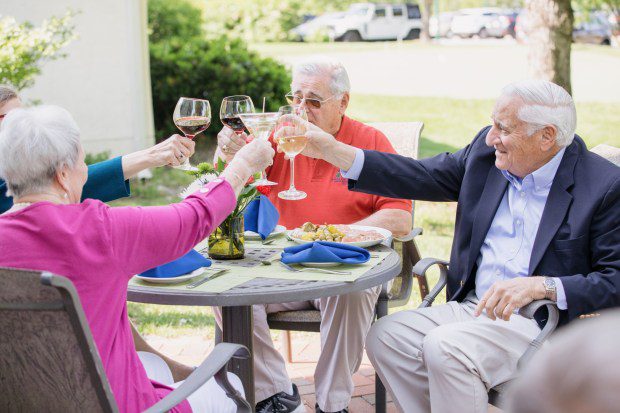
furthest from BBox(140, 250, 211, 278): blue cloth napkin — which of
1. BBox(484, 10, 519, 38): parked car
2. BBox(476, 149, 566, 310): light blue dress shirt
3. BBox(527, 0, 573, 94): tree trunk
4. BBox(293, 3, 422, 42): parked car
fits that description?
BBox(484, 10, 519, 38): parked car

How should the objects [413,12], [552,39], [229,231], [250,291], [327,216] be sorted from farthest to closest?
[413,12], [552,39], [327,216], [229,231], [250,291]

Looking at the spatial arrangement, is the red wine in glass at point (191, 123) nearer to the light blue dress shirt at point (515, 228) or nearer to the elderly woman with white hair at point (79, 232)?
the elderly woman with white hair at point (79, 232)

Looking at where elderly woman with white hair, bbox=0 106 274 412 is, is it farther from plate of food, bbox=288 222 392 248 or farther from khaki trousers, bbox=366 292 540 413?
khaki trousers, bbox=366 292 540 413

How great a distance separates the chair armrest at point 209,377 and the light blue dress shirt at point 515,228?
129 cm

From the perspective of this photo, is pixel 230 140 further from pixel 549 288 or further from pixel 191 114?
pixel 549 288

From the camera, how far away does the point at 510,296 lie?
309 centimetres

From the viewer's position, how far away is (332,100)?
13.9 feet

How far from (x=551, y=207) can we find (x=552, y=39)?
15.9 ft

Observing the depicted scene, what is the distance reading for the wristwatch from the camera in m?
3.12

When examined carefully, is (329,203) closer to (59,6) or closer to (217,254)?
(217,254)

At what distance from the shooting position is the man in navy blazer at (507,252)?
3.12 metres

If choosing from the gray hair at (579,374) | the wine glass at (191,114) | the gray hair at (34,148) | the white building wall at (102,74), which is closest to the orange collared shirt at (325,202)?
the wine glass at (191,114)

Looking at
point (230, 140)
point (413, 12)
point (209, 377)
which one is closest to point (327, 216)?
point (230, 140)

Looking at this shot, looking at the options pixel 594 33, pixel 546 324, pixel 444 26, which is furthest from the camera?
pixel 444 26
